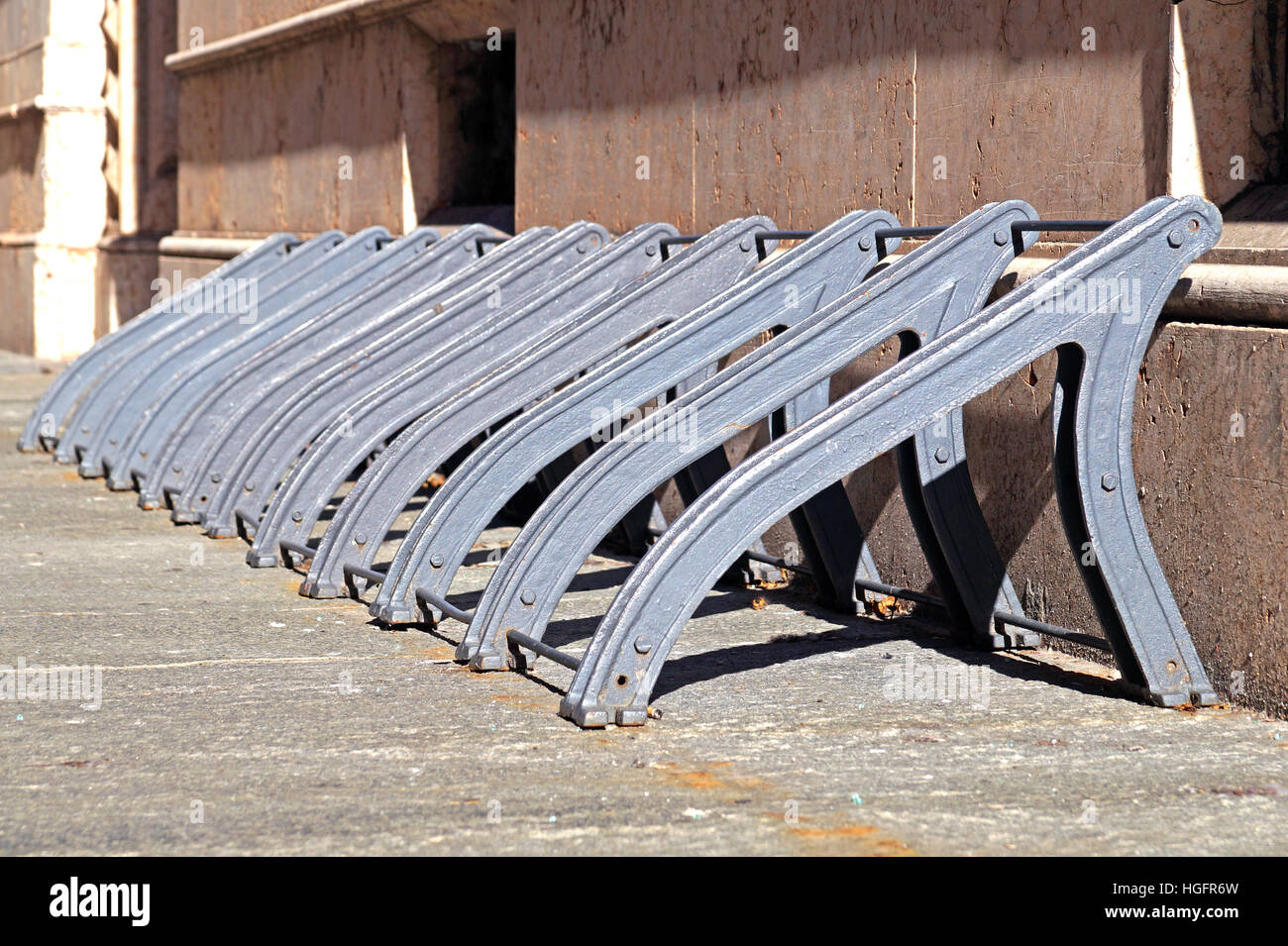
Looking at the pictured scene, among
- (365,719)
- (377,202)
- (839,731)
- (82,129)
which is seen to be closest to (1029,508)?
(839,731)

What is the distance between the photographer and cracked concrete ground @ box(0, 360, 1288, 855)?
10.8 feet

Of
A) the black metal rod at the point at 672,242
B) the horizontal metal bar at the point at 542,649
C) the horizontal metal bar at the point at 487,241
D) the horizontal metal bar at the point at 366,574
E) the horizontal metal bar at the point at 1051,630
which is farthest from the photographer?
the horizontal metal bar at the point at 487,241

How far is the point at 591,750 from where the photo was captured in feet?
12.8

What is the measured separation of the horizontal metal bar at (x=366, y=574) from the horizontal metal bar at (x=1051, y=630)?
1.97m

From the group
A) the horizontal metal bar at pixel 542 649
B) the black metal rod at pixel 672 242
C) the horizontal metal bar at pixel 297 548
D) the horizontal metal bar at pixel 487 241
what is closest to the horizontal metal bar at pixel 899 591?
the horizontal metal bar at pixel 542 649

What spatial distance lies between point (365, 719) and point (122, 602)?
1873 mm

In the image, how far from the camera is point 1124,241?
14.1 feet

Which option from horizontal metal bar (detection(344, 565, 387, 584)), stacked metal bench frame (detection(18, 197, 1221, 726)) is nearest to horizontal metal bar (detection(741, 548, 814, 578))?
stacked metal bench frame (detection(18, 197, 1221, 726))

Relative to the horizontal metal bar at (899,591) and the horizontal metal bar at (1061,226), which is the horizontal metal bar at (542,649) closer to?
the horizontal metal bar at (899,591)

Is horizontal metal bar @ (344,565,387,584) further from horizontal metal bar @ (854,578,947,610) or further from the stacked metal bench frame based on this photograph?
horizontal metal bar @ (854,578,947,610)

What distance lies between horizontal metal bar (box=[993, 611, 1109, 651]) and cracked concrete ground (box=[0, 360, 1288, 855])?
120mm

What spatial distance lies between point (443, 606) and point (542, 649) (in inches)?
26.0

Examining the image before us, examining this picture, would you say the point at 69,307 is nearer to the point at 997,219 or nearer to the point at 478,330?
the point at 478,330

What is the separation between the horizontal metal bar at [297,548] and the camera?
6.27m
